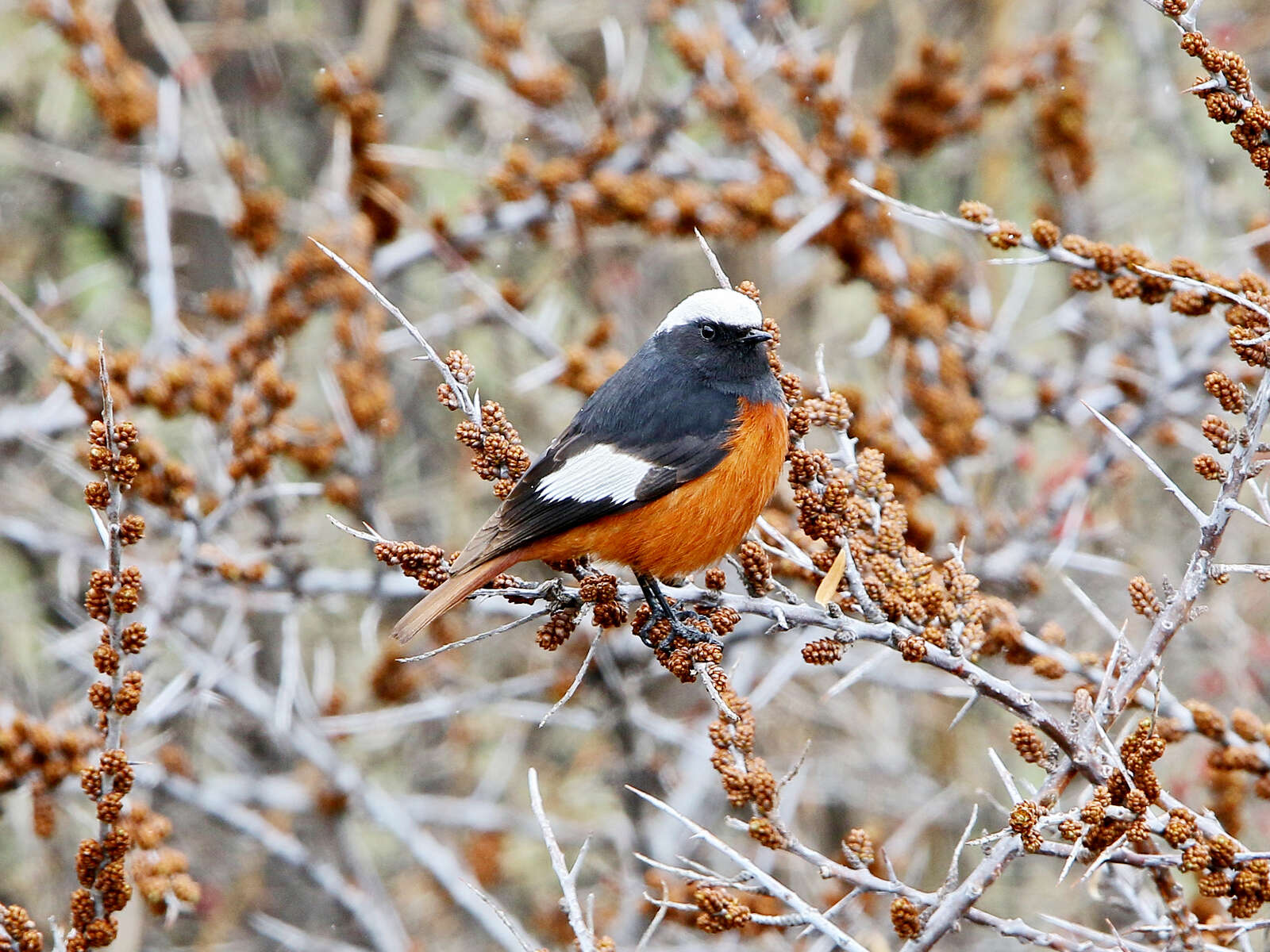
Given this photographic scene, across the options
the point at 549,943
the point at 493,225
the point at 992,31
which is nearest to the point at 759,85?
the point at 992,31

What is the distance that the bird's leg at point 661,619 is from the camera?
3.26 metres

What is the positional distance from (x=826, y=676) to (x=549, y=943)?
1.97 meters

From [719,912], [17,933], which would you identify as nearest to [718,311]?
[719,912]

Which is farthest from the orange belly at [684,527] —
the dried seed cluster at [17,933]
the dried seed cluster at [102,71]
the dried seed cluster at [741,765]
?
the dried seed cluster at [102,71]

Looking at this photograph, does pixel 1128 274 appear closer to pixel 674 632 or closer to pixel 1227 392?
pixel 1227 392

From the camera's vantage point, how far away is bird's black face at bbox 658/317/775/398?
12.9ft

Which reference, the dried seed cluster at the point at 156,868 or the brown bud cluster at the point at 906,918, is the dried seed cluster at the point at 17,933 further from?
the brown bud cluster at the point at 906,918

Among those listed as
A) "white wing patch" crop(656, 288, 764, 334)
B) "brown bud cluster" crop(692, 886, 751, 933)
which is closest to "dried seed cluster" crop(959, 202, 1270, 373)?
"white wing patch" crop(656, 288, 764, 334)

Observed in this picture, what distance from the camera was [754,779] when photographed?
2.59 metres

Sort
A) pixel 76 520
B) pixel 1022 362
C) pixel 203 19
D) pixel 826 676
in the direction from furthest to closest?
pixel 203 19
pixel 826 676
pixel 76 520
pixel 1022 362

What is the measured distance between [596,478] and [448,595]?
589 mm

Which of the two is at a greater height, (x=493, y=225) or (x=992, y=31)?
(x=992, y=31)

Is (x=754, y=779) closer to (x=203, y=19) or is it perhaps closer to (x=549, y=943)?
(x=549, y=943)

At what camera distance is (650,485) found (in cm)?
359
